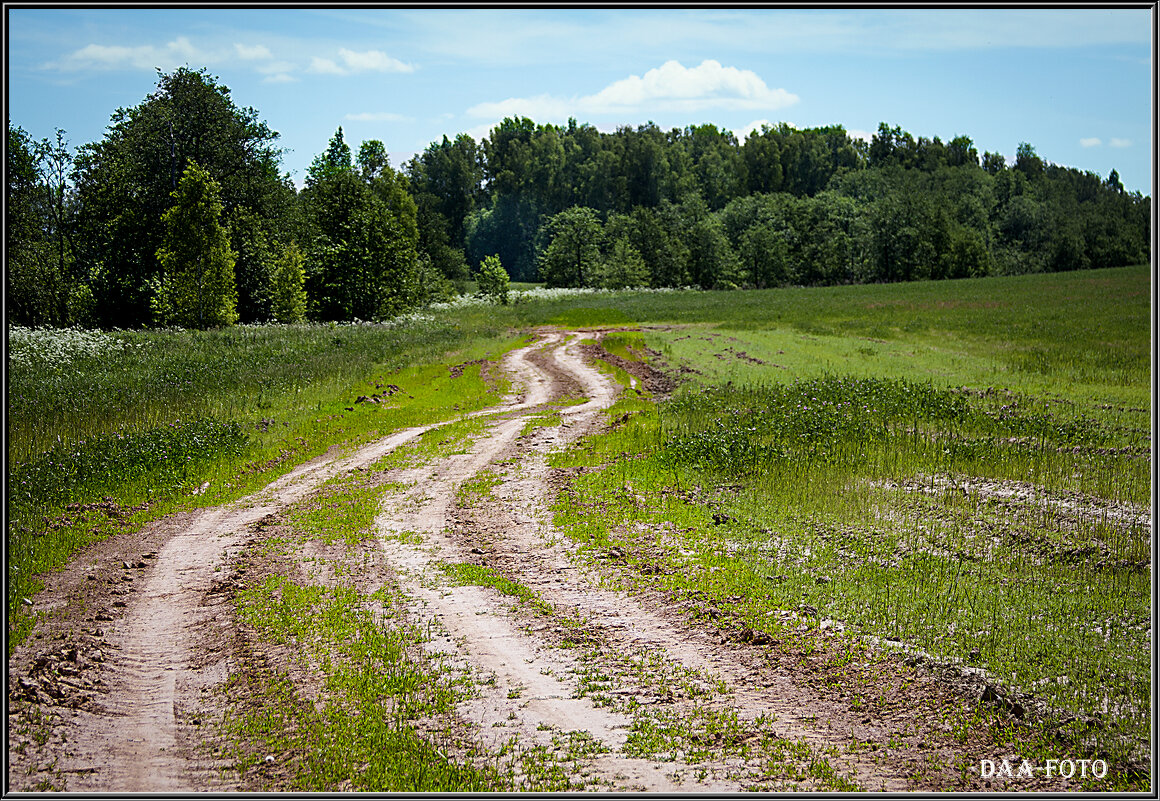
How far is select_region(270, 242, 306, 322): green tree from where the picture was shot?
133ft

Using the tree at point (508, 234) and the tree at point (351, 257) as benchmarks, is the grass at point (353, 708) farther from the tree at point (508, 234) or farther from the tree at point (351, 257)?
the tree at point (508, 234)

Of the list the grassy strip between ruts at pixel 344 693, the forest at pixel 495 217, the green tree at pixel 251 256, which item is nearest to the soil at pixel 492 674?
the grassy strip between ruts at pixel 344 693

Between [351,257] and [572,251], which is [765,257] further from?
[351,257]

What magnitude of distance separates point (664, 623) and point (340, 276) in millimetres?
38202

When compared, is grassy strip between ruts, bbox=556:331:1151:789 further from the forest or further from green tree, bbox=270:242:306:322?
green tree, bbox=270:242:306:322

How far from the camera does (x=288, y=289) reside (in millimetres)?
40938

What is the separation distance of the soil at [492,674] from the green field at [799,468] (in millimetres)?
588

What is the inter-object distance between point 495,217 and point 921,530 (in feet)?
350

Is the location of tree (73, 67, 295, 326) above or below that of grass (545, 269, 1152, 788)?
above

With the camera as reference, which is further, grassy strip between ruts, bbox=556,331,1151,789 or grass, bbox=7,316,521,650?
grass, bbox=7,316,521,650

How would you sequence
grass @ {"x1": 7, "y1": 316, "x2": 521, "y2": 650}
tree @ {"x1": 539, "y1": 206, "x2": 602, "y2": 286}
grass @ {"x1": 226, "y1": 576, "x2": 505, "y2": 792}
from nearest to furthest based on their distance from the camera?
grass @ {"x1": 226, "y1": 576, "x2": 505, "y2": 792}, grass @ {"x1": 7, "y1": 316, "x2": 521, "y2": 650}, tree @ {"x1": 539, "y1": 206, "x2": 602, "y2": 286}

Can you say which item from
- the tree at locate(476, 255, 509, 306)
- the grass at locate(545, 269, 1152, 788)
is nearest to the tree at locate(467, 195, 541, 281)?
the tree at locate(476, 255, 509, 306)

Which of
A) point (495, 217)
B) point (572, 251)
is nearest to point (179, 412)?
point (572, 251)

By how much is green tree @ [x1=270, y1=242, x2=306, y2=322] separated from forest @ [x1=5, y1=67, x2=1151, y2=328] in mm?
127
